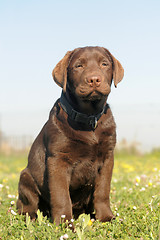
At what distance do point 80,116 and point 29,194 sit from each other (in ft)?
3.90

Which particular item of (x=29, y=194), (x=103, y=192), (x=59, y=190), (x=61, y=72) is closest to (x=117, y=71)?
(x=61, y=72)

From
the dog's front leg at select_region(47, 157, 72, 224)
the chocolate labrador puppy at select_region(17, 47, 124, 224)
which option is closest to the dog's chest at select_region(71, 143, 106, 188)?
the chocolate labrador puppy at select_region(17, 47, 124, 224)

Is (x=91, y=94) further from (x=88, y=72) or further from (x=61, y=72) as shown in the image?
(x=61, y=72)

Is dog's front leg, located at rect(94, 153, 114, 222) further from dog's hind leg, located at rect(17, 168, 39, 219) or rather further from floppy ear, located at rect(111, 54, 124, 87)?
floppy ear, located at rect(111, 54, 124, 87)

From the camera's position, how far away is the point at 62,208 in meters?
3.48

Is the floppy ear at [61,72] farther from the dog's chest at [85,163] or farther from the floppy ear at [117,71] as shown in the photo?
the dog's chest at [85,163]

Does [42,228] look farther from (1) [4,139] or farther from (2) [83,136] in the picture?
(1) [4,139]

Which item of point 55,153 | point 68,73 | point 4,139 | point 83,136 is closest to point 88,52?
point 68,73

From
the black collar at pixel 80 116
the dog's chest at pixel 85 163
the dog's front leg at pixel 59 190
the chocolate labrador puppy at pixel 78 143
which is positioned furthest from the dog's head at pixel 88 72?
the dog's front leg at pixel 59 190

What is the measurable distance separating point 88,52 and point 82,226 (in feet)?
6.29

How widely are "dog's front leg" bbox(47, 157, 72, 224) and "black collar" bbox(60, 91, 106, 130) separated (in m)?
0.51

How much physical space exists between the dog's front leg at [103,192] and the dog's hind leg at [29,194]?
→ 29.7 inches

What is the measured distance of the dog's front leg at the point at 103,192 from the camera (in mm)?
3770

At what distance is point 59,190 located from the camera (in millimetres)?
3484
